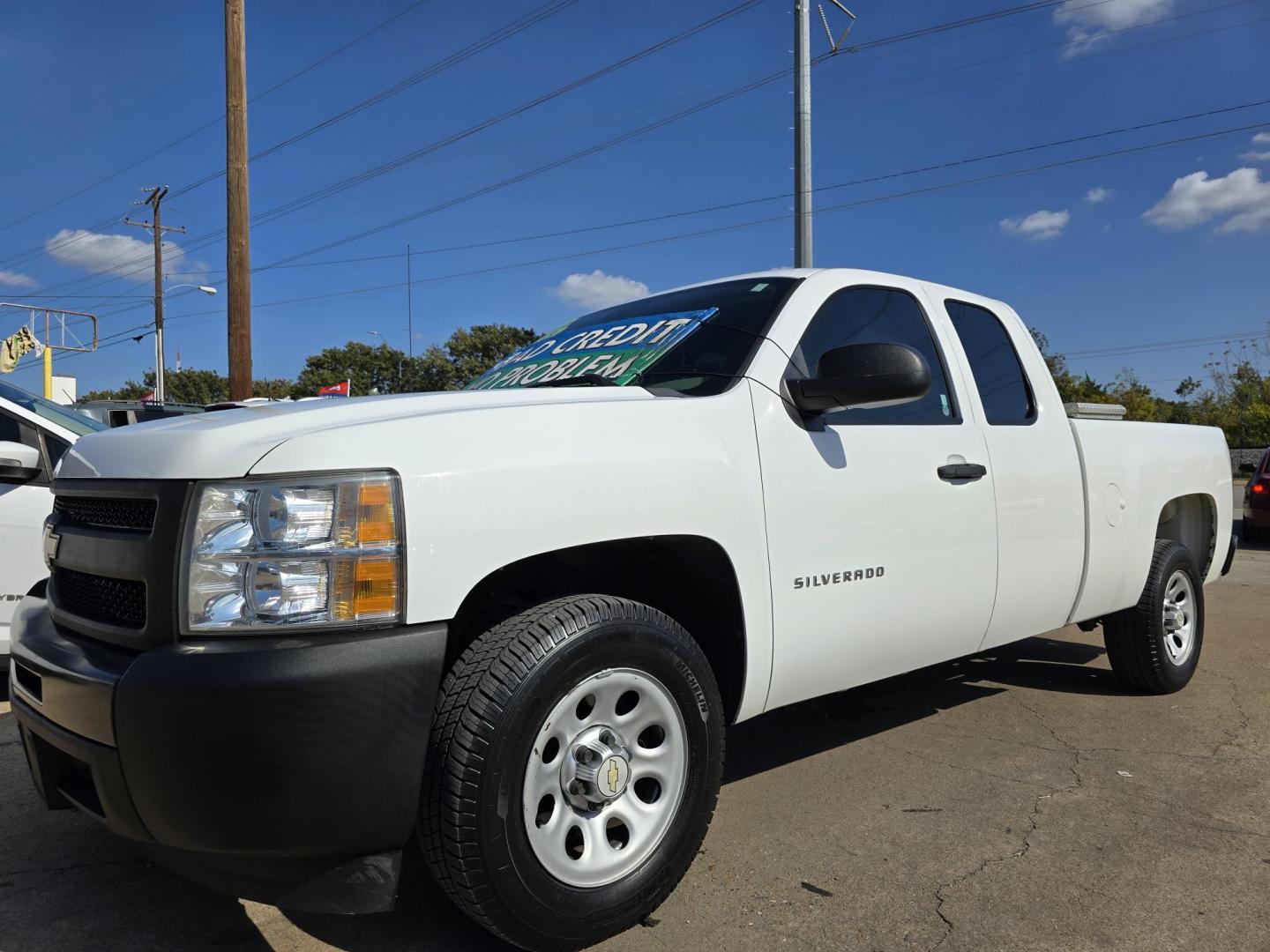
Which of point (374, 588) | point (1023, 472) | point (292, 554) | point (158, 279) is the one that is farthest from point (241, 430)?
point (158, 279)

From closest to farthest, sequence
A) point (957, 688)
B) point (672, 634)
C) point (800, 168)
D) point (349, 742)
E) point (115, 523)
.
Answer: point (349, 742), point (115, 523), point (672, 634), point (957, 688), point (800, 168)

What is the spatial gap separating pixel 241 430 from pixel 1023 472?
2892 millimetres

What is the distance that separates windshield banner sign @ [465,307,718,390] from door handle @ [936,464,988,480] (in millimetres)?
990

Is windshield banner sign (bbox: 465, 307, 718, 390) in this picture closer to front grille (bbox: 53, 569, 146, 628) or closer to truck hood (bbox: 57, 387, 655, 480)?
truck hood (bbox: 57, 387, 655, 480)

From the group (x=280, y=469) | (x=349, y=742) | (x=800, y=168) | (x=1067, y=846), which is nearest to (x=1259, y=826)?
(x=1067, y=846)

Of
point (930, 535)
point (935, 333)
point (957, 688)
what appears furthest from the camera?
point (957, 688)

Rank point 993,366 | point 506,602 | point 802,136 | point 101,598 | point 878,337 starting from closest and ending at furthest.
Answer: point 101,598
point 506,602
point 878,337
point 993,366
point 802,136

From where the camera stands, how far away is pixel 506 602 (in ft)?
8.04

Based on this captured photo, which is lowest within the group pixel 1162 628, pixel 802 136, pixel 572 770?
pixel 1162 628

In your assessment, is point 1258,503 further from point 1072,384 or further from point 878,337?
point 1072,384

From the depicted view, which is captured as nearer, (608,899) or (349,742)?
(349,742)

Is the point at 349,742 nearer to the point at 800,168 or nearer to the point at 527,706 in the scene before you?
the point at 527,706

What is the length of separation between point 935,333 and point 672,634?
1.92 m

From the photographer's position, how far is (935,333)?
3707 millimetres
